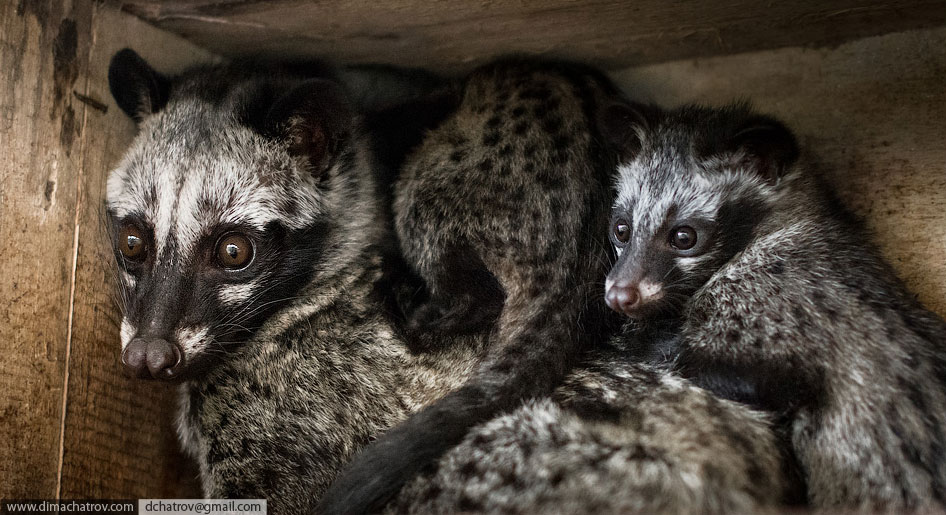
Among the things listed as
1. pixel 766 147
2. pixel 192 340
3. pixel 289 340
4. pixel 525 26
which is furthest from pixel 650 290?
pixel 192 340

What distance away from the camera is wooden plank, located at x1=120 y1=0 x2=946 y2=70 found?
427 centimetres

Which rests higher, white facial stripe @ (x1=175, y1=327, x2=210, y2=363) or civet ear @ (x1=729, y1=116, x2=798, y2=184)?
civet ear @ (x1=729, y1=116, x2=798, y2=184)

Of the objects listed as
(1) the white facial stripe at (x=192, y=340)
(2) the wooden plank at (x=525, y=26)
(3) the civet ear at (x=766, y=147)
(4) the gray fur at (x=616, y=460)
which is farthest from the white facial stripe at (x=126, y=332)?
(3) the civet ear at (x=766, y=147)

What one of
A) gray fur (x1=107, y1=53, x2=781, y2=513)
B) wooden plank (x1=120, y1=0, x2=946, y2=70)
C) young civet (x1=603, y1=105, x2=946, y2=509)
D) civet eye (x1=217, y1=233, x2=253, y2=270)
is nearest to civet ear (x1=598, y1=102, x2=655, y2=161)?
young civet (x1=603, y1=105, x2=946, y2=509)

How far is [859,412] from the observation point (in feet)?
10.8

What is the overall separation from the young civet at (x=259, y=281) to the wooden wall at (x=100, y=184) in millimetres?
214

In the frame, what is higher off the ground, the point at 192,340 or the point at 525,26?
the point at 525,26

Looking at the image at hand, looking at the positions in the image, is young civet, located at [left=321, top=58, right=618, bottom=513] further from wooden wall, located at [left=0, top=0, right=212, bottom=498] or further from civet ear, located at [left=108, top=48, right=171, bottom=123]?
wooden wall, located at [left=0, top=0, right=212, bottom=498]

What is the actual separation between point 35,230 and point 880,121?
171 inches

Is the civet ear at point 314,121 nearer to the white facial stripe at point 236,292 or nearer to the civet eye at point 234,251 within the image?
the civet eye at point 234,251

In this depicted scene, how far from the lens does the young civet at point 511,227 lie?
3.92 m

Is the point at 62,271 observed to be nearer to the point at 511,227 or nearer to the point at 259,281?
the point at 259,281

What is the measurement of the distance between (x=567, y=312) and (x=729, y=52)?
77.5 inches

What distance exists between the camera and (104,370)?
438cm
